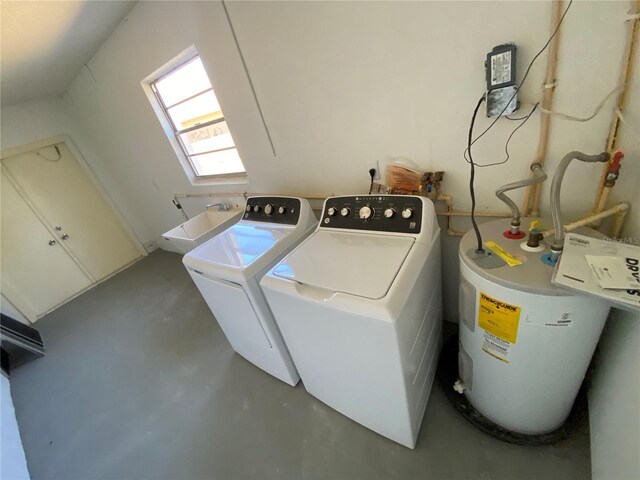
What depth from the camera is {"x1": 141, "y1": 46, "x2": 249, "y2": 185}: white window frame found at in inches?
81.4

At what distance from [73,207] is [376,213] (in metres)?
4.32

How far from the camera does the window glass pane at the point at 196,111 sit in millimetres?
2140

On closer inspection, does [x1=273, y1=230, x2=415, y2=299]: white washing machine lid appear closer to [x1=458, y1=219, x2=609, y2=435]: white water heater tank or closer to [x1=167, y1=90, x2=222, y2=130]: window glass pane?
[x1=458, y1=219, x2=609, y2=435]: white water heater tank

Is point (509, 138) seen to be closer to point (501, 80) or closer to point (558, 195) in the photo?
point (501, 80)

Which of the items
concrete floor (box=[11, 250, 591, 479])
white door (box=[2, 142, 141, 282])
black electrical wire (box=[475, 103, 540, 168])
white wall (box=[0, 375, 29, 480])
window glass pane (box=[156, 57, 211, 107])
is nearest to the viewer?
black electrical wire (box=[475, 103, 540, 168])

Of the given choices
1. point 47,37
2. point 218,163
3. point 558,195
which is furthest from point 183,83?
point 558,195

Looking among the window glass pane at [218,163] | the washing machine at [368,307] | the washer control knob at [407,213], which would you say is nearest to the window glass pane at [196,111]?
the window glass pane at [218,163]

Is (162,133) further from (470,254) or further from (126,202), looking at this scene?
(470,254)

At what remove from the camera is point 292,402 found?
4.93 feet

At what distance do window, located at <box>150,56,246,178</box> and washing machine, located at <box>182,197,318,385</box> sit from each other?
0.88 m

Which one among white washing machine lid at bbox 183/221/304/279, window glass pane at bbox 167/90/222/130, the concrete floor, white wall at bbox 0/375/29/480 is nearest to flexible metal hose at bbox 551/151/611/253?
the concrete floor

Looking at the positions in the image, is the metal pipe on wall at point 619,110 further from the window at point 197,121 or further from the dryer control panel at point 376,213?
the window at point 197,121

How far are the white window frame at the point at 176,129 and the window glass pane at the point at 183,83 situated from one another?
35 millimetres

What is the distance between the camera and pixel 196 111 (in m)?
2.33
